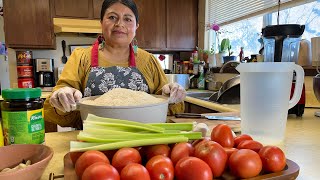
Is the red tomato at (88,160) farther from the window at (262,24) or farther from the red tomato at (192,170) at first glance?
the window at (262,24)

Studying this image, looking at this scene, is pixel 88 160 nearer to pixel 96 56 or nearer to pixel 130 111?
pixel 130 111

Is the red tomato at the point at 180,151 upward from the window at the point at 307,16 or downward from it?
downward

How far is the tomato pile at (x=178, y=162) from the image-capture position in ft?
1.41

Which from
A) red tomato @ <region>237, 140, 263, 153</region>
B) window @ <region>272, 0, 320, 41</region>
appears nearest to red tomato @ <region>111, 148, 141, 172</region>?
red tomato @ <region>237, 140, 263, 153</region>

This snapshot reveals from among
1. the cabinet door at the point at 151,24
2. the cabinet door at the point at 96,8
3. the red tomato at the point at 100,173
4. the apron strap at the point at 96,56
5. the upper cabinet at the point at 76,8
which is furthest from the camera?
the cabinet door at the point at 151,24

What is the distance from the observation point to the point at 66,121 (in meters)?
1.10

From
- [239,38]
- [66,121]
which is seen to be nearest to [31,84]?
[66,121]

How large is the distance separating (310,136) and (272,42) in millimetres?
592

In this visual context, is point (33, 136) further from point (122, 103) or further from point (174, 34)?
point (174, 34)

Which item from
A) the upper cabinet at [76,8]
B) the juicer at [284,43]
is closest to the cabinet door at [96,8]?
the upper cabinet at [76,8]

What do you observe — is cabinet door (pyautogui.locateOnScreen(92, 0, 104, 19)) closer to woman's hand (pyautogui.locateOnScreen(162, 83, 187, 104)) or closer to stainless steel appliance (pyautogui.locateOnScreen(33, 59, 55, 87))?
stainless steel appliance (pyautogui.locateOnScreen(33, 59, 55, 87))

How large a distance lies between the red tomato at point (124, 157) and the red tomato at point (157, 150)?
0.10 feet

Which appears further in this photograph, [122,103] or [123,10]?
[123,10]

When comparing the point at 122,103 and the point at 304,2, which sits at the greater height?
the point at 304,2
